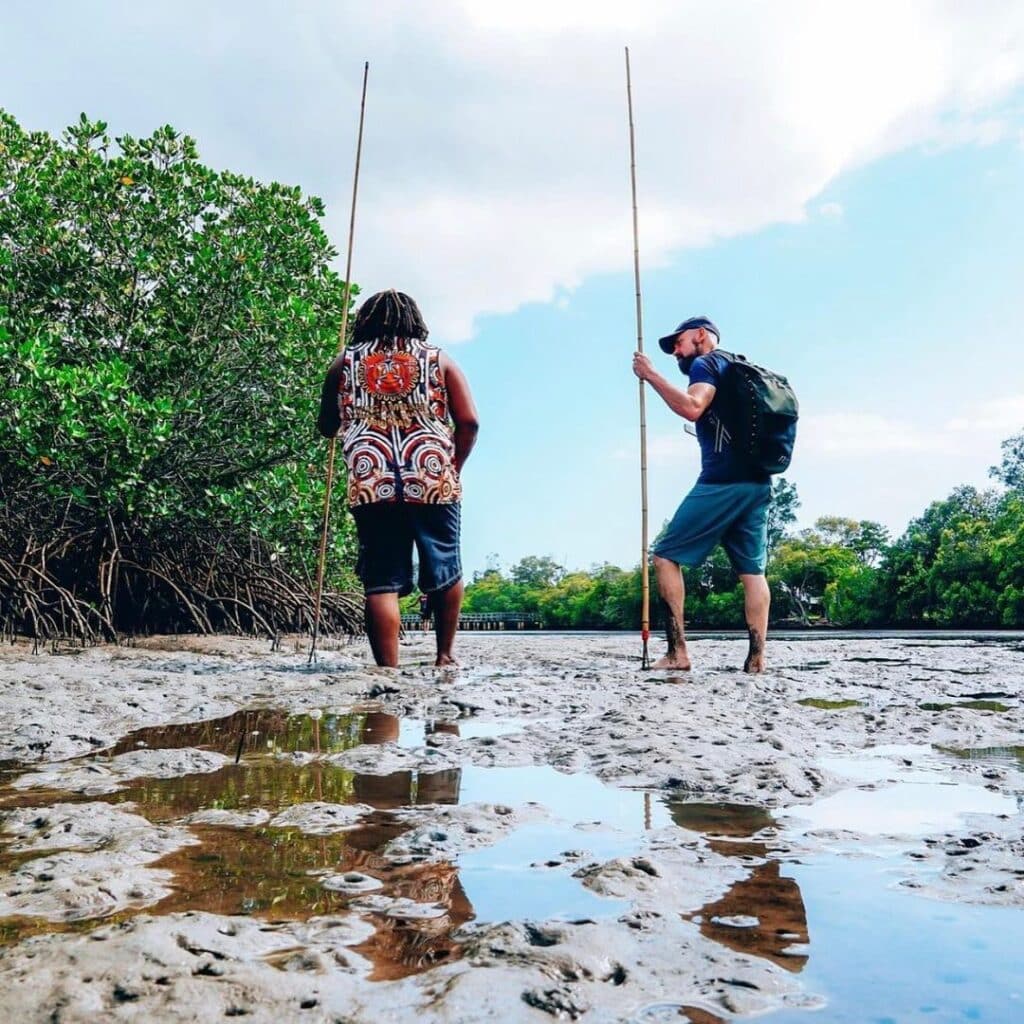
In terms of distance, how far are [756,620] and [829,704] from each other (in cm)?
171

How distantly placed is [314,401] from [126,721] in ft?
24.9

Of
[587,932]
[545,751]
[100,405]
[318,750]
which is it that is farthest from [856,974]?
[100,405]

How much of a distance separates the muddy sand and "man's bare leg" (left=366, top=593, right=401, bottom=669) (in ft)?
5.93

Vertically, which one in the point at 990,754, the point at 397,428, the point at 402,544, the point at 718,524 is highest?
the point at 397,428

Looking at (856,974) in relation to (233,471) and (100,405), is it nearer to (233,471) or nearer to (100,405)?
(100,405)

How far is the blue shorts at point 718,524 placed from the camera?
5.93 m

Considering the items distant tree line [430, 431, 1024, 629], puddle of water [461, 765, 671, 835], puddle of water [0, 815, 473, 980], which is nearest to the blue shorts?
Answer: puddle of water [461, 765, 671, 835]

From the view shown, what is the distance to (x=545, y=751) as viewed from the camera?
2.89 metres

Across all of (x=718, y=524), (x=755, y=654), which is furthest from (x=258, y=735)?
(x=718, y=524)

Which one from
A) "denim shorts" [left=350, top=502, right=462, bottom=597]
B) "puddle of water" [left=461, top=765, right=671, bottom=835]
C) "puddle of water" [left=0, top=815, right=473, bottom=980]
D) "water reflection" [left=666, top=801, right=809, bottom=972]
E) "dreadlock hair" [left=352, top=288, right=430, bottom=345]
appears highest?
"dreadlock hair" [left=352, top=288, right=430, bottom=345]

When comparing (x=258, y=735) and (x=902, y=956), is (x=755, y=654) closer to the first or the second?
(x=258, y=735)

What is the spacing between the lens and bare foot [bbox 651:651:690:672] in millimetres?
5692

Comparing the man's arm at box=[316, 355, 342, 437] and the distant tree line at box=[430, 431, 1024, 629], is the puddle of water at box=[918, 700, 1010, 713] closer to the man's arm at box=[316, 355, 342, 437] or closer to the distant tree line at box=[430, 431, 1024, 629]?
the man's arm at box=[316, 355, 342, 437]

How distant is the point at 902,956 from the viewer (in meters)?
1.25
